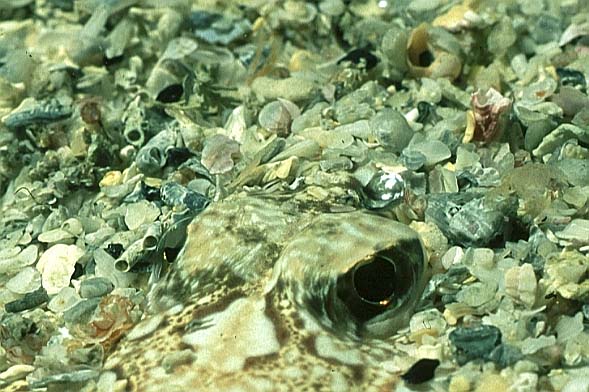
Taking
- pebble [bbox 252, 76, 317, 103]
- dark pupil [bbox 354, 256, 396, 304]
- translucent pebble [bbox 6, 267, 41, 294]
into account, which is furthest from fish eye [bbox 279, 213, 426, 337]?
pebble [bbox 252, 76, 317, 103]

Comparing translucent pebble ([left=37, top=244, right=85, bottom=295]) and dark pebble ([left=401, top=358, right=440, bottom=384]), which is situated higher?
dark pebble ([left=401, top=358, right=440, bottom=384])

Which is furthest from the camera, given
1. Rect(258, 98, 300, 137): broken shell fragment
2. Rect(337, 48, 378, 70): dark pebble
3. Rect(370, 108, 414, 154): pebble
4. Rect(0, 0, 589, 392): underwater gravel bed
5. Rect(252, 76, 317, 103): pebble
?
Rect(337, 48, 378, 70): dark pebble

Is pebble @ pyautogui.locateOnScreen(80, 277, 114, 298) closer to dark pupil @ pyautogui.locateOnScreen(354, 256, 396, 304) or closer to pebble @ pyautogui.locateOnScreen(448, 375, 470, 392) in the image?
dark pupil @ pyautogui.locateOnScreen(354, 256, 396, 304)

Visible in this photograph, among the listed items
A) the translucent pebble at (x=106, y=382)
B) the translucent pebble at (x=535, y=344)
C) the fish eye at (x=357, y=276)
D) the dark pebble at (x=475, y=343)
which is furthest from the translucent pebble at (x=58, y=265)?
the translucent pebble at (x=535, y=344)

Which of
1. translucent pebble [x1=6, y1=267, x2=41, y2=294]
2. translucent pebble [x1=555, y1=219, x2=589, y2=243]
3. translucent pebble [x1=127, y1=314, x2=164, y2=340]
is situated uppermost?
translucent pebble [x1=555, y1=219, x2=589, y2=243]

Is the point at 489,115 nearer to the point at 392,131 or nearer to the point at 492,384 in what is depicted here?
the point at 392,131

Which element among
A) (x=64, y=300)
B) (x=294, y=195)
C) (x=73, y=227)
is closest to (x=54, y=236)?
(x=73, y=227)

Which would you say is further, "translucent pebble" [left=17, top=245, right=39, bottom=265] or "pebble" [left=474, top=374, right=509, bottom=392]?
"translucent pebble" [left=17, top=245, right=39, bottom=265]

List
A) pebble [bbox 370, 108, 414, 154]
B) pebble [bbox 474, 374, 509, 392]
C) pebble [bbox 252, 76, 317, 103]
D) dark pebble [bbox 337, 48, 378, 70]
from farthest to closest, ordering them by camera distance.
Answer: dark pebble [bbox 337, 48, 378, 70] < pebble [bbox 252, 76, 317, 103] < pebble [bbox 370, 108, 414, 154] < pebble [bbox 474, 374, 509, 392]
